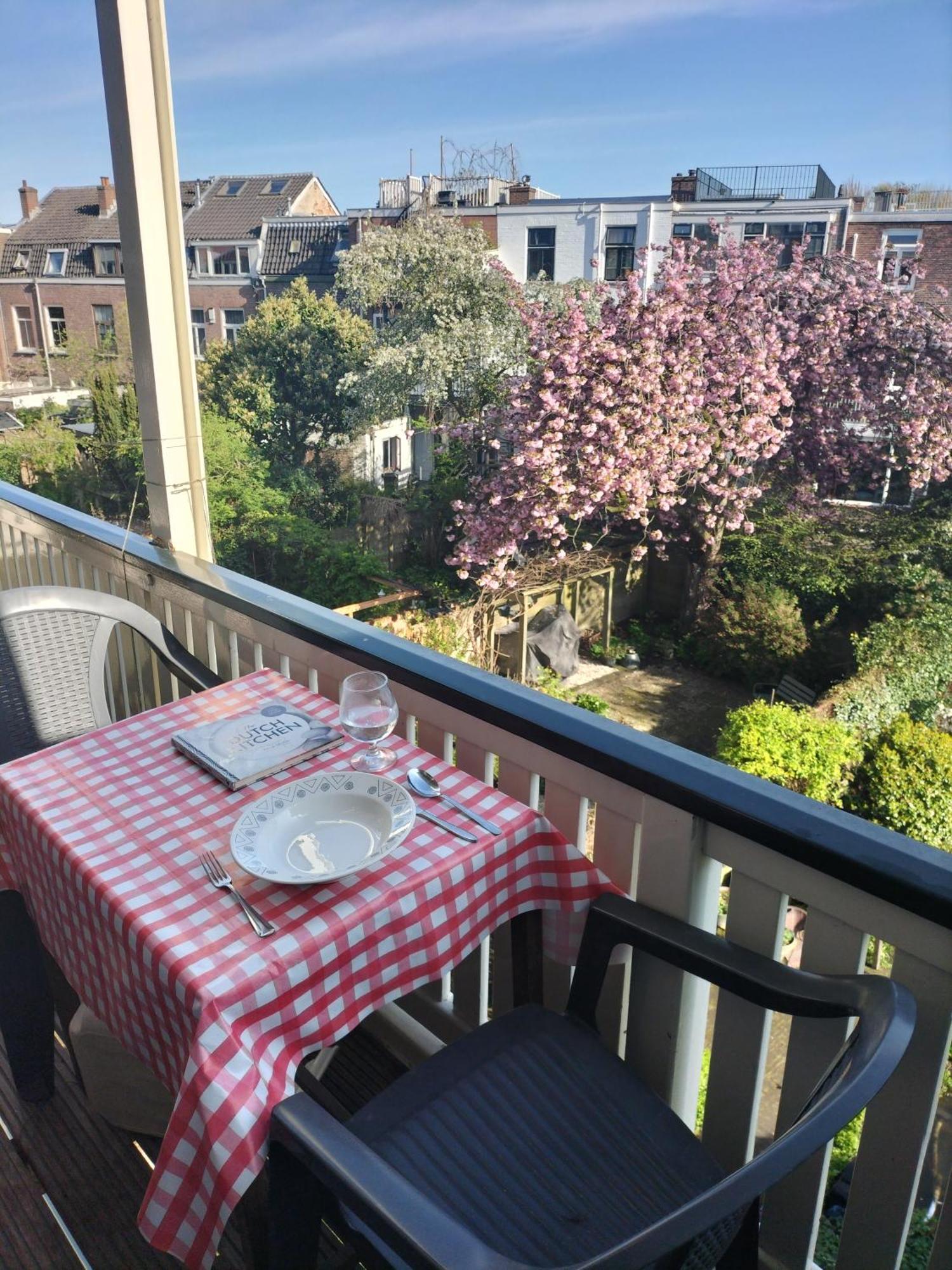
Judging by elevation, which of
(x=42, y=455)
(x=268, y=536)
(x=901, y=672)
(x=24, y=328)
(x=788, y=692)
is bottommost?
(x=788, y=692)

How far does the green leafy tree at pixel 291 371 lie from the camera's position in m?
7.22

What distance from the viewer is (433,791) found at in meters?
1.07

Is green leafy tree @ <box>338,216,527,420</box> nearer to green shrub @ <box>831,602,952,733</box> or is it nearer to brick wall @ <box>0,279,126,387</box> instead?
brick wall @ <box>0,279,126,387</box>

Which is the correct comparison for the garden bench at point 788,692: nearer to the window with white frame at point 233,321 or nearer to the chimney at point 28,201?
the window with white frame at point 233,321

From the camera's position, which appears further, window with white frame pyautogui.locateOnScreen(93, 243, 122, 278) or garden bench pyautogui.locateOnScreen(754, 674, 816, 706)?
garden bench pyautogui.locateOnScreen(754, 674, 816, 706)

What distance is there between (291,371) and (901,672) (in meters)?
5.54

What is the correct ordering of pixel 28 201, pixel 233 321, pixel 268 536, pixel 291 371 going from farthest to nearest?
1. pixel 291 371
2. pixel 268 536
3. pixel 233 321
4. pixel 28 201

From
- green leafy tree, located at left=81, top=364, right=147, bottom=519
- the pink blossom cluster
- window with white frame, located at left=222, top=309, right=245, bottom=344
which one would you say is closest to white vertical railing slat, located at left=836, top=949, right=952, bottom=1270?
green leafy tree, located at left=81, top=364, right=147, bottom=519

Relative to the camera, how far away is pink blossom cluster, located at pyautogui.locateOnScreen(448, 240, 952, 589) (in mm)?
6637

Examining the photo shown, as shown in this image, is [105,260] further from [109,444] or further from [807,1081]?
[807,1081]

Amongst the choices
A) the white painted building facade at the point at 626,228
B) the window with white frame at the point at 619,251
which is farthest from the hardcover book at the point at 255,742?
the window with white frame at the point at 619,251

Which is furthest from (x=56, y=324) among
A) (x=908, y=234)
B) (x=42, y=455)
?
(x=908, y=234)

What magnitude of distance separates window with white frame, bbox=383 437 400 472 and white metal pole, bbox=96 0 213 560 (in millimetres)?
5884

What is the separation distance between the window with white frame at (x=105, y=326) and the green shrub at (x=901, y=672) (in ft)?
17.3
